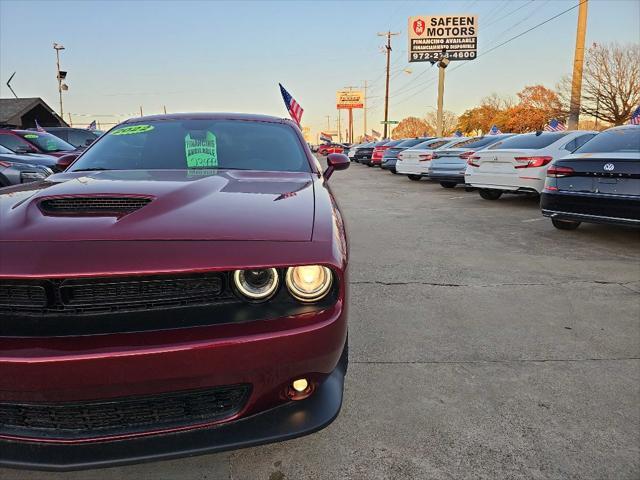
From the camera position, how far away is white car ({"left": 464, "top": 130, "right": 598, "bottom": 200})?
8.03m

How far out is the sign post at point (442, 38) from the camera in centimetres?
3903

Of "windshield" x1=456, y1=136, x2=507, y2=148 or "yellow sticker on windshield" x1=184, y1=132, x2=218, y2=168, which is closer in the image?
"yellow sticker on windshield" x1=184, y1=132, x2=218, y2=168

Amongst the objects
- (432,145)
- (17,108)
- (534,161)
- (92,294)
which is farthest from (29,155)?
(17,108)

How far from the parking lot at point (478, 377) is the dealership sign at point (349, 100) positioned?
87356 millimetres

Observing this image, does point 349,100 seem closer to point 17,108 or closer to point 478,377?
point 17,108

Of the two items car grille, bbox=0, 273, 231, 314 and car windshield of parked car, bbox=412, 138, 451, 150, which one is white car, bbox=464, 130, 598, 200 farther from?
car grille, bbox=0, 273, 231, 314

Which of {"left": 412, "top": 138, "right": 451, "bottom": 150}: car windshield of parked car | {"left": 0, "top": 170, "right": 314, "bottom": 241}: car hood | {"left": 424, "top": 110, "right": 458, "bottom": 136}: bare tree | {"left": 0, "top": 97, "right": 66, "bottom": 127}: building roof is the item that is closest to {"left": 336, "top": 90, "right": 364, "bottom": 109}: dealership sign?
{"left": 424, "top": 110, "right": 458, "bottom": 136}: bare tree

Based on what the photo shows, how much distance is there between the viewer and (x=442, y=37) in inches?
1547

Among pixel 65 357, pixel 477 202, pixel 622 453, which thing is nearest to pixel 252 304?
pixel 65 357

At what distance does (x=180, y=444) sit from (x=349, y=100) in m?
92.0

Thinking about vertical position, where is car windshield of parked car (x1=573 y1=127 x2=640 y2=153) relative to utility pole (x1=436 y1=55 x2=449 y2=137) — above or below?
below

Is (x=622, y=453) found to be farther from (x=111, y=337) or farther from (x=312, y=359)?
(x=111, y=337)

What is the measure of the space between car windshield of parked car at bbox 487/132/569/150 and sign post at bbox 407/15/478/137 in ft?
108

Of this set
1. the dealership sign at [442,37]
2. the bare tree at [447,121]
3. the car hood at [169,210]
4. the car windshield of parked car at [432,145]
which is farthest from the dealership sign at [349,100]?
the car hood at [169,210]
